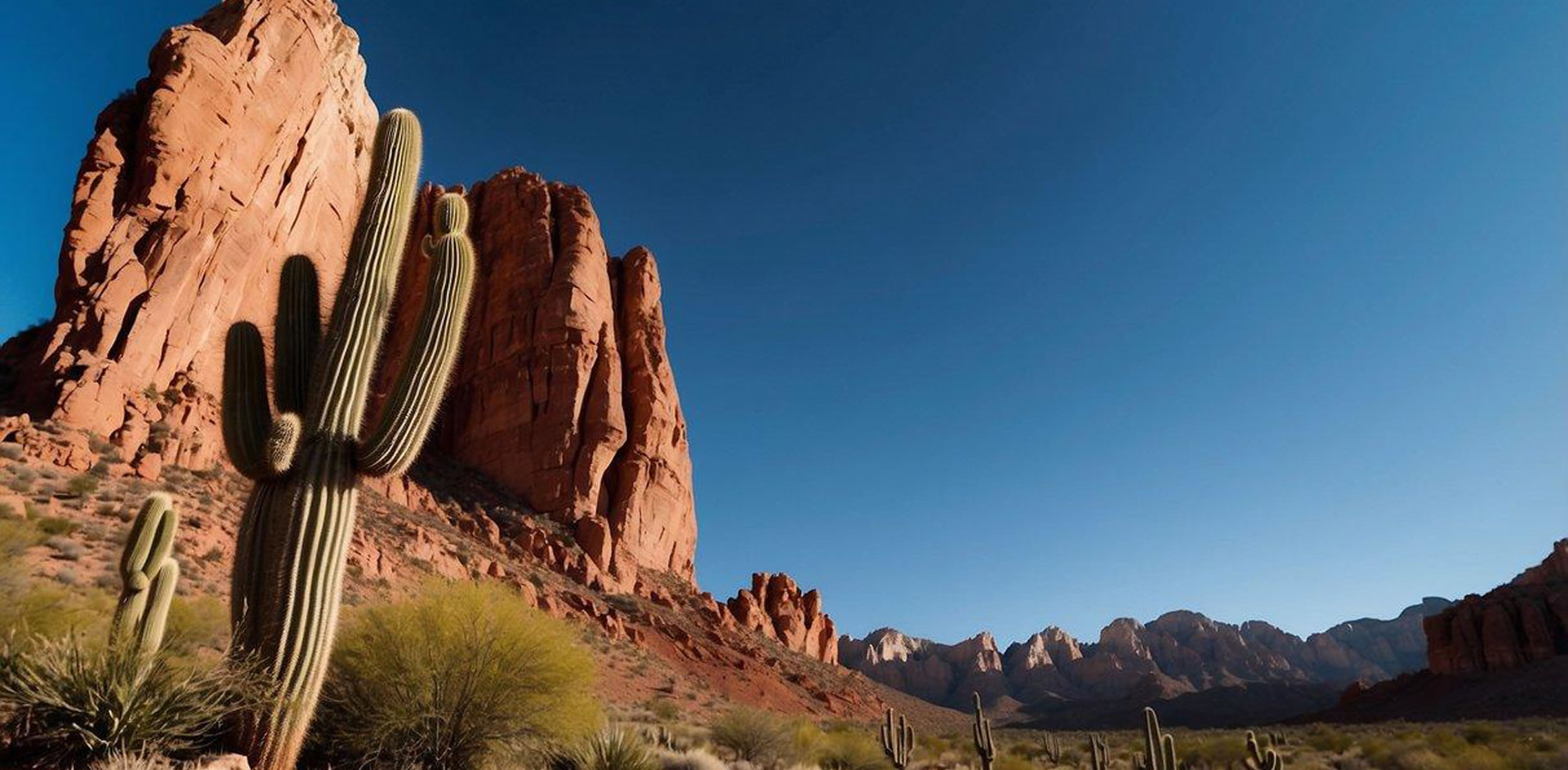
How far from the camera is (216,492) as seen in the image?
2219 cm

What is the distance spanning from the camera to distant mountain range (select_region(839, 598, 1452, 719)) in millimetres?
103750

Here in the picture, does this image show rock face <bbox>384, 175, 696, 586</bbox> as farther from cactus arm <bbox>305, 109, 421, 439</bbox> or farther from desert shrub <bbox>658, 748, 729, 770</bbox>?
cactus arm <bbox>305, 109, 421, 439</bbox>

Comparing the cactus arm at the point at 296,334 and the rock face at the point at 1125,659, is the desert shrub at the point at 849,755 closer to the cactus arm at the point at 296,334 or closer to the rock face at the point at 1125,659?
the cactus arm at the point at 296,334

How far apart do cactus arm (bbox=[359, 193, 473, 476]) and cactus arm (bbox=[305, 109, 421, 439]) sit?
448mm

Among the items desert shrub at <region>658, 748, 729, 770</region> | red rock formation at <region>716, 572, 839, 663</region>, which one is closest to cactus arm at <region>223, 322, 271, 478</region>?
desert shrub at <region>658, 748, 729, 770</region>

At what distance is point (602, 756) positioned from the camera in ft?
31.5

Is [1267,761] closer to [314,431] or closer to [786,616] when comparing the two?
[314,431]

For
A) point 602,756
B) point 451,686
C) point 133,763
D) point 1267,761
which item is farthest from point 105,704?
point 1267,761

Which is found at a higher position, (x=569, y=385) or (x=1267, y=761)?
(x=569, y=385)

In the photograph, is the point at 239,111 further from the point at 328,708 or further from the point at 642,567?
the point at 328,708

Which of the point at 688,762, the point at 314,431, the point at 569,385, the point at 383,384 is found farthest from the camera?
the point at 569,385

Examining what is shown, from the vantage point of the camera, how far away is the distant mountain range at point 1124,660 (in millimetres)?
103750

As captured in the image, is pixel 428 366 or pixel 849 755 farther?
pixel 849 755

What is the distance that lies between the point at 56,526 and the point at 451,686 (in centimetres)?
1179
